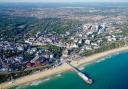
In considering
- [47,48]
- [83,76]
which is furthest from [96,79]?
[47,48]

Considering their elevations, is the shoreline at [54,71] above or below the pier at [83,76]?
below

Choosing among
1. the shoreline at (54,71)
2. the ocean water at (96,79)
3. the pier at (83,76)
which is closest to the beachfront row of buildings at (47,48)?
the shoreline at (54,71)

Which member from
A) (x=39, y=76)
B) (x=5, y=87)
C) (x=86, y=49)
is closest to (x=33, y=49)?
(x=86, y=49)

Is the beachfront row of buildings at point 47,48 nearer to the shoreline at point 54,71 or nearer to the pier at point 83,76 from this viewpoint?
the shoreline at point 54,71

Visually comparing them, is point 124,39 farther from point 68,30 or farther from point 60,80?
point 60,80

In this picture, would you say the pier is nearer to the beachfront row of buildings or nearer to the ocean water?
the ocean water

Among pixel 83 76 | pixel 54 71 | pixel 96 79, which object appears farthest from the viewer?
pixel 54 71

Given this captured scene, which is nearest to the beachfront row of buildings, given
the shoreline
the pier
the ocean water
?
the shoreline

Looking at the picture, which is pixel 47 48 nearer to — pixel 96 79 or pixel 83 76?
pixel 83 76
